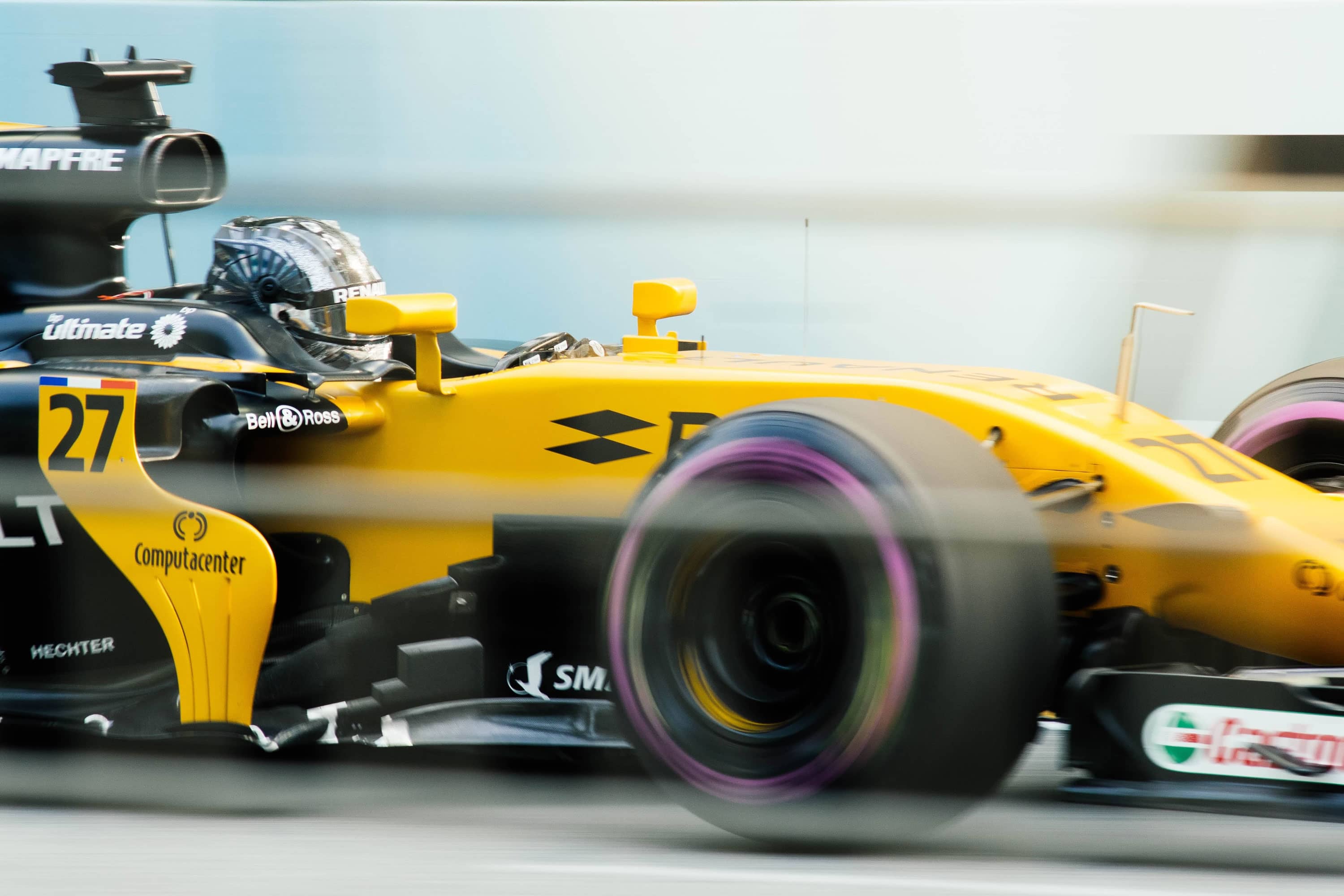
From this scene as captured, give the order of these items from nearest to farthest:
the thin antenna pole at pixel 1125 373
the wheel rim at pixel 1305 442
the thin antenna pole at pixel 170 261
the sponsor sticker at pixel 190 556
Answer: the thin antenna pole at pixel 1125 373
the sponsor sticker at pixel 190 556
the wheel rim at pixel 1305 442
the thin antenna pole at pixel 170 261

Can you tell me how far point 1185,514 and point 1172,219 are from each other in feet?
2.93

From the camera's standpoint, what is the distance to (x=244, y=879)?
172cm

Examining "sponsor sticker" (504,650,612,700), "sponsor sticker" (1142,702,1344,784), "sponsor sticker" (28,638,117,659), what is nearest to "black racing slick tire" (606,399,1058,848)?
"sponsor sticker" (1142,702,1344,784)

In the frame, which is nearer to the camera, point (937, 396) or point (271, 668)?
point (937, 396)

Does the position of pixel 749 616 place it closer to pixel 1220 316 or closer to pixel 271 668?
pixel 1220 316

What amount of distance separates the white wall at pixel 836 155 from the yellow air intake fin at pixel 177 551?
2.66 feet

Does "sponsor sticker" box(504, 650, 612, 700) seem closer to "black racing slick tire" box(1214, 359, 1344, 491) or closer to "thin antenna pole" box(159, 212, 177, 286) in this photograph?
"thin antenna pole" box(159, 212, 177, 286)

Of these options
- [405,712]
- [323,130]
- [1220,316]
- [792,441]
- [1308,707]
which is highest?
[323,130]

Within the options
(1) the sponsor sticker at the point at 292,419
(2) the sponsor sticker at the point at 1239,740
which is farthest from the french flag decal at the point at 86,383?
(2) the sponsor sticker at the point at 1239,740

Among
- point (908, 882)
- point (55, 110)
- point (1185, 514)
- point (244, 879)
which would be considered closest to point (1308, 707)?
point (1185, 514)

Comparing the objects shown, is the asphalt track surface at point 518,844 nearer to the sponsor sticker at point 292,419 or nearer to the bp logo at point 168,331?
the sponsor sticker at point 292,419

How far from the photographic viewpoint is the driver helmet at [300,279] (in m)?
2.94

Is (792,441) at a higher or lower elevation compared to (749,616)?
higher

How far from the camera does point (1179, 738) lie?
181 centimetres
